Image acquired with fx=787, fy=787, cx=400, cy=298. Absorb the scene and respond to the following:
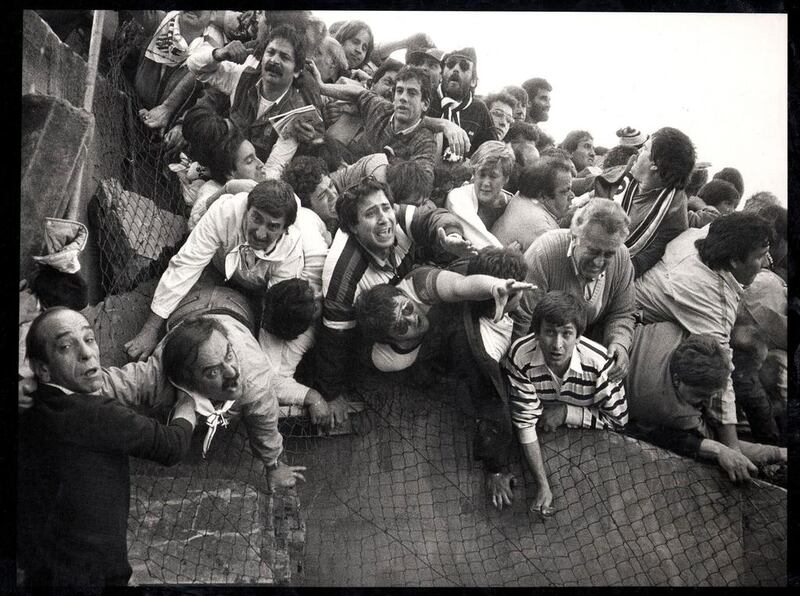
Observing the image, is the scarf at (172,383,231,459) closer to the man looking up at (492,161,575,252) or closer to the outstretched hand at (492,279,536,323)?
the outstretched hand at (492,279,536,323)

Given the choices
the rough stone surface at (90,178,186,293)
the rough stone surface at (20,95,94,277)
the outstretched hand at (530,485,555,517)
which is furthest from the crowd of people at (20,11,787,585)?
the rough stone surface at (20,95,94,277)

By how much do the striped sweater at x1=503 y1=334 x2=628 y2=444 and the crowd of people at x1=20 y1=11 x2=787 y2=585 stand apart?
0.03 ft

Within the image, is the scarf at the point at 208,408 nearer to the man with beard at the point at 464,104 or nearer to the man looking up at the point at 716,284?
the man with beard at the point at 464,104

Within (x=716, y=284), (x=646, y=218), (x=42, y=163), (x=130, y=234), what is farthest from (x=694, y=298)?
(x=42, y=163)

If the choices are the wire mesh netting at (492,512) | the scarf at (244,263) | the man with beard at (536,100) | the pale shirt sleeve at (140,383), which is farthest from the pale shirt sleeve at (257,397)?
the man with beard at (536,100)

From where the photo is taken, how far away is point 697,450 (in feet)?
12.1

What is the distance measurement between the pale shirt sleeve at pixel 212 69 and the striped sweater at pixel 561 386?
185 cm

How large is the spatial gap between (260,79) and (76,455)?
1.94 metres

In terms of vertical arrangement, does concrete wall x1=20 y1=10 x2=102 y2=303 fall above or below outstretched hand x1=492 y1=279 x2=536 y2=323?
above

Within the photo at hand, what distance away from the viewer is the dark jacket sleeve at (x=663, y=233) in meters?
3.77

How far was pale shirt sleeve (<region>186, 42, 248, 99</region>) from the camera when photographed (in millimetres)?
3766

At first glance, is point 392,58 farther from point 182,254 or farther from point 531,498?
point 531,498

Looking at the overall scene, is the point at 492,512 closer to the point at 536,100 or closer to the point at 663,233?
the point at 663,233

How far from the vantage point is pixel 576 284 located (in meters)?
3.69
